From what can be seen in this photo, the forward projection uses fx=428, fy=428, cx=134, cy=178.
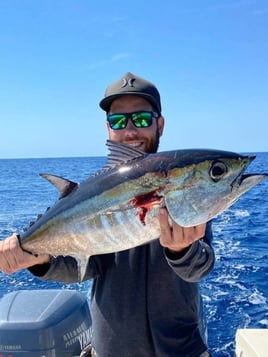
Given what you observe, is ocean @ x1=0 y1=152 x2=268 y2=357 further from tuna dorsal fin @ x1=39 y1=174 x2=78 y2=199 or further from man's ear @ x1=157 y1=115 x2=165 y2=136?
tuna dorsal fin @ x1=39 y1=174 x2=78 y2=199

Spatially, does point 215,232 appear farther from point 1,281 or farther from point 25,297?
point 25,297

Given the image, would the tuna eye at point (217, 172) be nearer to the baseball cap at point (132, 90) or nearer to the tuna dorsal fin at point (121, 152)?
the tuna dorsal fin at point (121, 152)

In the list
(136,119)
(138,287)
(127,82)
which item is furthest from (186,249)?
(127,82)

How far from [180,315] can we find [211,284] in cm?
566

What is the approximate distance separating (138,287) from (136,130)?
1.05 metres

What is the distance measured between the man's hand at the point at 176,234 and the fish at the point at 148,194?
0.11 ft

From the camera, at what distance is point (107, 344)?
281cm

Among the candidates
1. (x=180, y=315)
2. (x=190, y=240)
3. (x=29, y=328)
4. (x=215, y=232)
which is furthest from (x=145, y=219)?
(x=215, y=232)

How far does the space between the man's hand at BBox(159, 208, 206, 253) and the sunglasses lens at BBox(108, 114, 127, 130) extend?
39.6 inches

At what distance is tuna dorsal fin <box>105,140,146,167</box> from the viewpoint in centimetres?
232

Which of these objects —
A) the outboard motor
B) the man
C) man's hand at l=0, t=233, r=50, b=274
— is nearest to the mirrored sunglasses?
the man

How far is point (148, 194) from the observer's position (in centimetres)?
216

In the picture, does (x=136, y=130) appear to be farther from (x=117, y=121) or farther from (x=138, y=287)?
(x=138, y=287)

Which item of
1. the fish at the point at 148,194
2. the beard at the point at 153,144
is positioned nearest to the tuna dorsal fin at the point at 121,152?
the fish at the point at 148,194
